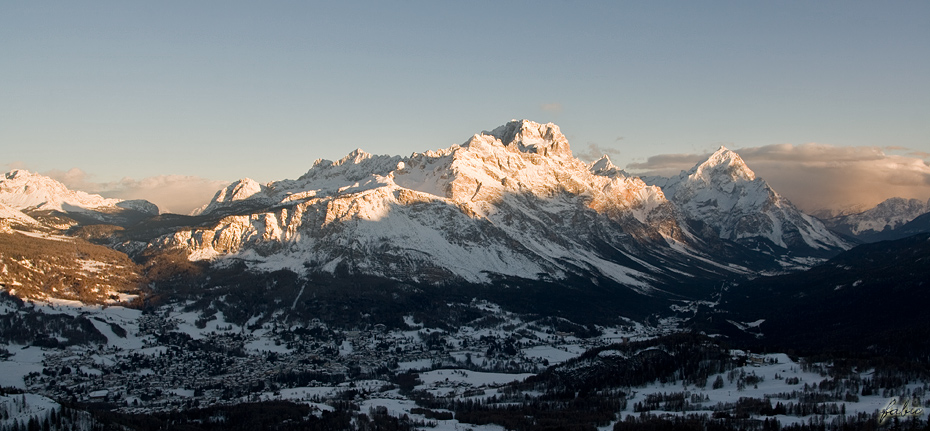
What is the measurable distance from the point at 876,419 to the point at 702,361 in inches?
1814

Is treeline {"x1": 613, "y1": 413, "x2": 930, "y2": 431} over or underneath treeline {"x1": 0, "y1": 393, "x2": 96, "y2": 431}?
underneath

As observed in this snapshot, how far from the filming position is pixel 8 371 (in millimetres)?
188000

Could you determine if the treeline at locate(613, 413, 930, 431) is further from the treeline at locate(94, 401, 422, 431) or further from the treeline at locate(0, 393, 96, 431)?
the treeline at locate(0, 393, 96, 431)

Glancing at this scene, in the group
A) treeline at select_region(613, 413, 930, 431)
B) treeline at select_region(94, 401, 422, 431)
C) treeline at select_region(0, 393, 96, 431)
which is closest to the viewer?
treeline at select_region(613, 413, 930, 431)

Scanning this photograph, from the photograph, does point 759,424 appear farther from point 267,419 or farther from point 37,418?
point 37,418

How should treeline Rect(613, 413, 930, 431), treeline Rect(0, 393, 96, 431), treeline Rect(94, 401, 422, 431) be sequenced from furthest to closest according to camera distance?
treeline Rect(94, 401, 422, 431) → treeline Rect(0, 393, 96, 431) → treeline Rect(613, 413, 930, 431)

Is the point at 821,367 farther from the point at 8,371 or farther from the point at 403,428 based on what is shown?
the point at 8,371

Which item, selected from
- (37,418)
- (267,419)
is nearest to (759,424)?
(267,419)

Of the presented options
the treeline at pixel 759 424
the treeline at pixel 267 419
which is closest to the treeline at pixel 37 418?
the treeline at pixel 267 419

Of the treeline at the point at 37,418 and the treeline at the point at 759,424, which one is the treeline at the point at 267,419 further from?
the treeline at the point at 759,424

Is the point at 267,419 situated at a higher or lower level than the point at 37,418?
lower

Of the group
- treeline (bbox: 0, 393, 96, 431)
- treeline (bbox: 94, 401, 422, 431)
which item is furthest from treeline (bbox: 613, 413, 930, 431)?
treeline (bbox: 0, 393, 96, 431)

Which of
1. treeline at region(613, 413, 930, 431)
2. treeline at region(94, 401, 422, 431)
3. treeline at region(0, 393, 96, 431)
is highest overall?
treeline at region(0, 393, 96, 431)

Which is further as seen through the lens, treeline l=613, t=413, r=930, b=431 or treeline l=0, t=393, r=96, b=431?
treeline l=0, t=393, r=96, b=431
